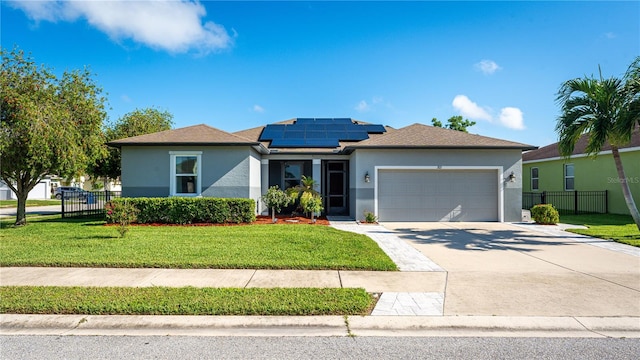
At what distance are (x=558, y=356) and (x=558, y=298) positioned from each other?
1993mm

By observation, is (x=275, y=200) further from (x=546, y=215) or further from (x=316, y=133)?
(x=546, y=215)

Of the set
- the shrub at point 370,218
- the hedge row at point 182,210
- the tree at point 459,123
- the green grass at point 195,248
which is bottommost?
the green grass at point 195,248

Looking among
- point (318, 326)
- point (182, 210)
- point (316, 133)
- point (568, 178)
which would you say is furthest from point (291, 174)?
point (568, 178)

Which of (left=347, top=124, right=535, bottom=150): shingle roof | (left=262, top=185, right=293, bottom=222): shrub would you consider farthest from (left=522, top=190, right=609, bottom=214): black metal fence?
(left=262, top=185, right=293, bottom=222): shrub

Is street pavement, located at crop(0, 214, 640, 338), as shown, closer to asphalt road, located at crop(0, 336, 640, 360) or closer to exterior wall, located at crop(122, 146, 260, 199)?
asphalt road, located at crop(0, 336, 640, 360)

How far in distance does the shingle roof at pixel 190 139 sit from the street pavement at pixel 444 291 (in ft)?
24.5

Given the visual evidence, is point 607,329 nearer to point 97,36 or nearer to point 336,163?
point 336,163

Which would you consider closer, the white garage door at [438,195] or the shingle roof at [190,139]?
the shingle roof at [190,139]

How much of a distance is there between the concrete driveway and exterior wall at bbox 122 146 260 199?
6.93 metres

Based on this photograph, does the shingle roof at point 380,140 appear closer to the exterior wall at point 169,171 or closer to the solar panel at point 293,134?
the exterior wall at point 169,171

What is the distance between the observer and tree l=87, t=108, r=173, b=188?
19422 millimetres

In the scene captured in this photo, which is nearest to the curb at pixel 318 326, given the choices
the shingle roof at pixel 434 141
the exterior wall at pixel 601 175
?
the shingle roof at pixel 434 141

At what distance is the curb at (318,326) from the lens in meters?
4.05

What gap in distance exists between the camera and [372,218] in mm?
13594
